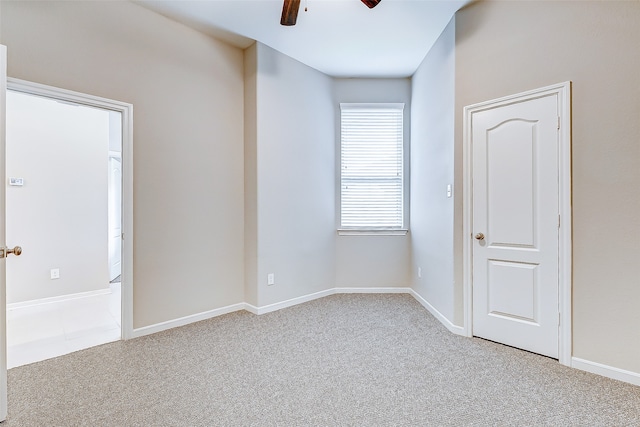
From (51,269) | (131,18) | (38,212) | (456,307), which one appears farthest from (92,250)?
(456,307)

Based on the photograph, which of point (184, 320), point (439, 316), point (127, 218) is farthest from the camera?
point (439, 316)

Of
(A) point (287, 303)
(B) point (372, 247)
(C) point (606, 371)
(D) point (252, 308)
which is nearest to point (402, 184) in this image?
(B) point (372, 247)

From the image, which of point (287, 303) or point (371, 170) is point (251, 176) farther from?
point (371, 170)

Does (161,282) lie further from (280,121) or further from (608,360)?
(608,360)

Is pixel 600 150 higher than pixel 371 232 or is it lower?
higher

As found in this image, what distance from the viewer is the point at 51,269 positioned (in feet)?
12.6

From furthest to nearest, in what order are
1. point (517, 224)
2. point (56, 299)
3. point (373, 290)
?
point (373, 290), point (56, 299), point (517, 224)

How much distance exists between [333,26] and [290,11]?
85 centimetres

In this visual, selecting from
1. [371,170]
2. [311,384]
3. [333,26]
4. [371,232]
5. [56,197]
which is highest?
[333,26]

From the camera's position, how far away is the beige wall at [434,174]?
9.72 ft

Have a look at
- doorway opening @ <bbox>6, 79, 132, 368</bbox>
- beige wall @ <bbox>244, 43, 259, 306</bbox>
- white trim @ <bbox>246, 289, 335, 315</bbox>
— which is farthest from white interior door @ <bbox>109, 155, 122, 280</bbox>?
white trim @ <bbox>246, 289, 335, 315</bbox>

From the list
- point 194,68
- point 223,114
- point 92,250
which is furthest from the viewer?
point 92,250

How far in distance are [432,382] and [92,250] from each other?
4.44 m

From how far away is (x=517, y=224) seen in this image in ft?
8.27
